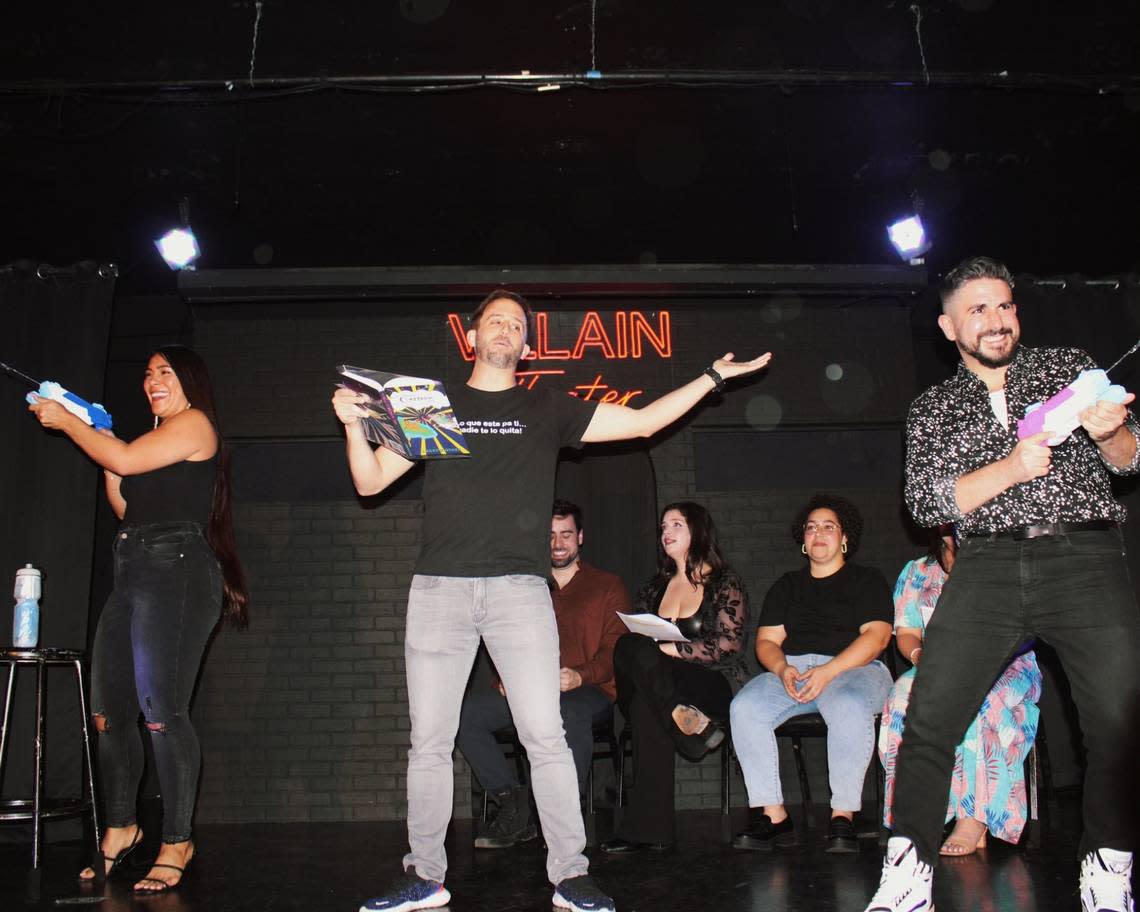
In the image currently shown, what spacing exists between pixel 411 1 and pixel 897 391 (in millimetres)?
3574

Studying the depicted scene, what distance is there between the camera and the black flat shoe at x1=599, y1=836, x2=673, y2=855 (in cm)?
401

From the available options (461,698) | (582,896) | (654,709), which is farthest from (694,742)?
(461,698)

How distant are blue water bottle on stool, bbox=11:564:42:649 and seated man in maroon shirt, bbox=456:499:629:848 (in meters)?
1.87

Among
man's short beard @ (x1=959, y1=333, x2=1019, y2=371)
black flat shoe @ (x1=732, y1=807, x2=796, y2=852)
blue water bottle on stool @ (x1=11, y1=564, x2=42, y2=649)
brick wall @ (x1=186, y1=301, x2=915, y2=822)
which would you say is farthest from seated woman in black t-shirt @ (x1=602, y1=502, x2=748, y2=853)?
blue water bottle on stool @ (x1=11, y1=564, x2=42, y2=649)

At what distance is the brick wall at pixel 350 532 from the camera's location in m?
5.49

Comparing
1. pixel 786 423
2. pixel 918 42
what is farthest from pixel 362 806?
pixel 918 42

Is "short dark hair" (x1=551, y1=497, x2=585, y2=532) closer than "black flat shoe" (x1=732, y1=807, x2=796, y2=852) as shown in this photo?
No

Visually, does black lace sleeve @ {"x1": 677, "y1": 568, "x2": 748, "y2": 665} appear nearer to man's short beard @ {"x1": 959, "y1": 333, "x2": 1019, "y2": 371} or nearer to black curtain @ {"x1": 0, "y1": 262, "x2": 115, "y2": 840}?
man's short beard @ {"x1": 959, "y1": 333, "x2": 1019, "y2": 371}

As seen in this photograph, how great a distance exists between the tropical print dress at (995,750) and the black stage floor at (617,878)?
143 mm

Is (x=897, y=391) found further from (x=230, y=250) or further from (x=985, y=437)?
(x=230, y=250)

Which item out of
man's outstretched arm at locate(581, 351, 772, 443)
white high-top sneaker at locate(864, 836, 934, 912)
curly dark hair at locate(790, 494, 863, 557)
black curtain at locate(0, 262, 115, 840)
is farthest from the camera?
black curtain at locate(0, 262, 115, 840)

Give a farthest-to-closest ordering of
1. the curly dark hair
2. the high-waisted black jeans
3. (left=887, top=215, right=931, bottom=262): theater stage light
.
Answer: (left=887, top=215, right=931, bottom=262): theater stage light < the curly dark hair < the high-waisted black jeans

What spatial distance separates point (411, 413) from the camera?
121 inches

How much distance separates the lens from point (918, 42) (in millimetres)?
4688
